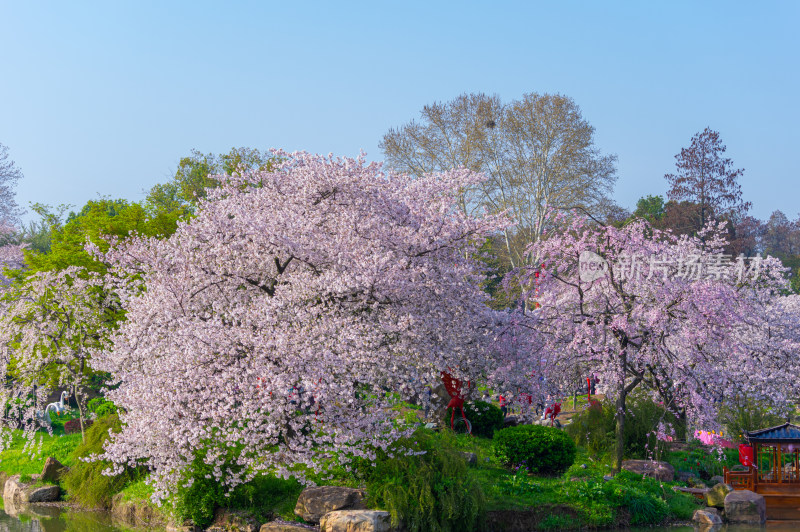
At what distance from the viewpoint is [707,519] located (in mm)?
16234

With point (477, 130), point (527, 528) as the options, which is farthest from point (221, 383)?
point (477, 130)

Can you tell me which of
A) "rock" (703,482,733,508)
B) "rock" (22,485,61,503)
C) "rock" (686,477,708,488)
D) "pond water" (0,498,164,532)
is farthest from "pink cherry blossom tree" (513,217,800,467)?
"rock" (22,485,61,503)

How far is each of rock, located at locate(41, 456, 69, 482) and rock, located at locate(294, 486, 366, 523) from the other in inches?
408

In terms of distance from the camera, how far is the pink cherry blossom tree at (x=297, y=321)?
12.8 meters

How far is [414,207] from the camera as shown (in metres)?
16.0

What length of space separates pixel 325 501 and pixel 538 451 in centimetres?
599

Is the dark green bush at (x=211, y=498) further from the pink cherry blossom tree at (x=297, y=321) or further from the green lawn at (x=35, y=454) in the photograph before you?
the green lawn at (x=35, y=454)

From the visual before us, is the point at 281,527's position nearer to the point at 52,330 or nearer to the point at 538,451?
the point at 538,451

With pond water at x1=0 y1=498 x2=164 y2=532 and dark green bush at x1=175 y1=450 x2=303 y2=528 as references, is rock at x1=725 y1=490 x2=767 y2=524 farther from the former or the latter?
pond water at x1=0 y1=498 x2=164 y2=532

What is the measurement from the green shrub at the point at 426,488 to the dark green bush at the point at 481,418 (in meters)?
6.60

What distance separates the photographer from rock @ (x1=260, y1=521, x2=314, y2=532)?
13.9 metres

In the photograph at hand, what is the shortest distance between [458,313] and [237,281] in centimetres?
488

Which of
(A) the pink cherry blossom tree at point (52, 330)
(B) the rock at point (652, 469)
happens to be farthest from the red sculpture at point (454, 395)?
(A) the pink cherry blossom tree at point (52, 330)

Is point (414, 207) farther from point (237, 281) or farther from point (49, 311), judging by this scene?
point (49, 311)
